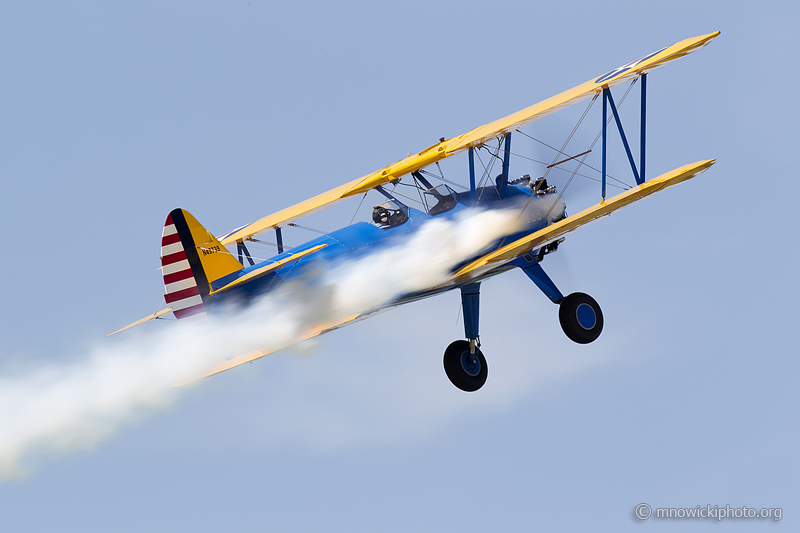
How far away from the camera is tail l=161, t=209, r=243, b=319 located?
18953mm

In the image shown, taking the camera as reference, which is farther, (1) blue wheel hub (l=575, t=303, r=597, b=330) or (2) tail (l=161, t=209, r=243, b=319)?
(1) blue wheel hub (l=575, t=303, r=597, b=330)

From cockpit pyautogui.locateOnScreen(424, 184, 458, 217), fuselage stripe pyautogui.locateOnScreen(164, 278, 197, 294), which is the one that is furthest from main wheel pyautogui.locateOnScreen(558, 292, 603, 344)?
fuselage stripe pyautogui.locateOnScreen(164, 278, 197, 294)

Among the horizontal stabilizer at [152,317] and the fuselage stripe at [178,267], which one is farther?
the horizontal stabilizer at [152,317]

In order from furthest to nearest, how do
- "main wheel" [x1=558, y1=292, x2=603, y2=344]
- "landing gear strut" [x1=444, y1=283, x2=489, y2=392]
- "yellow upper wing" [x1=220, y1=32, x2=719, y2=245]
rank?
"landing gear strut" [x1=444, y1=283, x2=489, y2=392], "main wheel" [x1=558, y1=292, x2=603, y2=344], "yellow upper wing" [x1=220, y1=32, x2=719, y2=245]

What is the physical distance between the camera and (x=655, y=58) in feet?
65.1

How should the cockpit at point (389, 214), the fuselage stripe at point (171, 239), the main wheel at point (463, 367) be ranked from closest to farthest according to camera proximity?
the fuselage stripe at point (171, 239) < the cockpit at point (389, 214) < the main wheel at point (463, 367)

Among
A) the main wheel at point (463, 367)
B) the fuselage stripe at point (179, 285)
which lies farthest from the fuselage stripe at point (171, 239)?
the main wheel at point (463, 367)

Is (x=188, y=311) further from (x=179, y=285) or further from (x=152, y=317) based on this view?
(x=152, y=317)

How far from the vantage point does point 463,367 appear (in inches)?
870

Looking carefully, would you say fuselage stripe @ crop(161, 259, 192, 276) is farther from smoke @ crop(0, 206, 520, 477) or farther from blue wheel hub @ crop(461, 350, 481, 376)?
blue wheel hub @ crop(461, 350, 481, 376)

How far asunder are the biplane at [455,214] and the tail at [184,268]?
1cm

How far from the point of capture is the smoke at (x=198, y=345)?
19344 mm

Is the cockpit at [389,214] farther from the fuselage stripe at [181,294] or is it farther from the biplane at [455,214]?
the fuselage stripe at [181,294]

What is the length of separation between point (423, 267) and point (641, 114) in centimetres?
410
